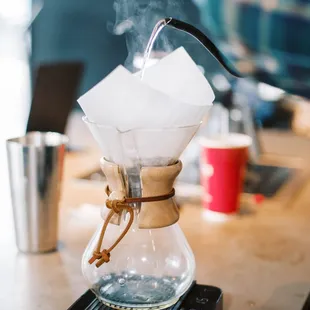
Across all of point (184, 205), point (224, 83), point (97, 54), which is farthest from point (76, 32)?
point (184, 205)

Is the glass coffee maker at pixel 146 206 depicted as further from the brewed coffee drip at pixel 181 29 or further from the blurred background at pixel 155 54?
the blurred background at pixel 155 54

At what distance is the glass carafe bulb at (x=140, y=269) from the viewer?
785 mm

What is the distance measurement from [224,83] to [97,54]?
2.87 feet

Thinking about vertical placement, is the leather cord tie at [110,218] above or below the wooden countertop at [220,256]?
above

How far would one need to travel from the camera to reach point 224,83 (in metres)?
2.07

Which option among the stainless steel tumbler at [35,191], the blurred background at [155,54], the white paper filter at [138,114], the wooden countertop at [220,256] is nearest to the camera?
the white paper filter at [138,114]

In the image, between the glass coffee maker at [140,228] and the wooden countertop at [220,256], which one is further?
the wooden countertop at [220,256]

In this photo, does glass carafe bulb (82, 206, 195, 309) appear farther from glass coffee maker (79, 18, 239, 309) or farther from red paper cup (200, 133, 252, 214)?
red paper cup (200, 133, 252, 214)

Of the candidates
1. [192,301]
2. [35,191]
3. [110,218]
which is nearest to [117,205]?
[110,218]

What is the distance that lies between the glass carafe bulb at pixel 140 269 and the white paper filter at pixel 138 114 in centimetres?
11

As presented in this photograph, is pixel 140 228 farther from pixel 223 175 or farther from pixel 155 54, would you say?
pixel 155 54

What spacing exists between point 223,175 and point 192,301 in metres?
0.54

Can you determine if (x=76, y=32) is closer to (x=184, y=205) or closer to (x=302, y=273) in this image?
(x=184, y=205)

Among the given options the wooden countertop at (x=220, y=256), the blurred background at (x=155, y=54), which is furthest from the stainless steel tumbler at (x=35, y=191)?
the blurred background at (x=155, y=54)
